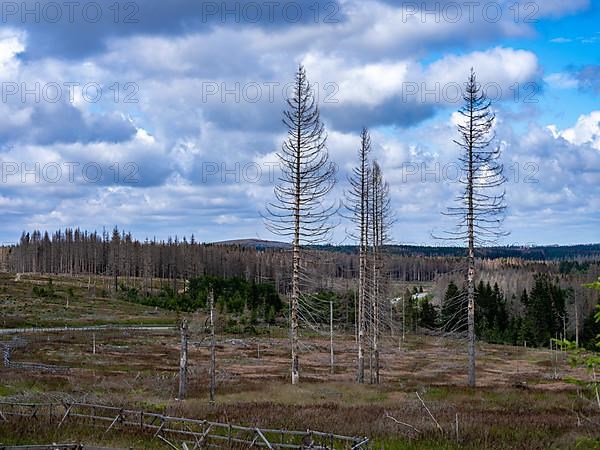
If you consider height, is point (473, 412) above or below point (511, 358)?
above

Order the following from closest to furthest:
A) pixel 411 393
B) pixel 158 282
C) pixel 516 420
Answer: pixel 516 420
pixel 411 393
pixel 158 282

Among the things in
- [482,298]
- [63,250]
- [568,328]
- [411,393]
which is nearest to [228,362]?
[411,393]

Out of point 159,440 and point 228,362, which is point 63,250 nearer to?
point 228,362

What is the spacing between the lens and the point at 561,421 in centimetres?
2056

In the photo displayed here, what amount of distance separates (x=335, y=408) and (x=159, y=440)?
8274 millimetres

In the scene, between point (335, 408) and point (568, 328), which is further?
point (568, 328)

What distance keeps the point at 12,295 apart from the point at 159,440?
9340cm

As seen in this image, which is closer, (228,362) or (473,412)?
(473,412)

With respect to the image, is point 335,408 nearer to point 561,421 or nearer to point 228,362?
point 561,421

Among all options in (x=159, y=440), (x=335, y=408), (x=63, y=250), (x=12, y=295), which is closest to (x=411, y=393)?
(x=335, y=408)

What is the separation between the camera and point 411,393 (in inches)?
1161

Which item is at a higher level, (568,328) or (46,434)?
(46,434)

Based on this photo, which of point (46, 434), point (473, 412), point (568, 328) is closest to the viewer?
point (46, 434)

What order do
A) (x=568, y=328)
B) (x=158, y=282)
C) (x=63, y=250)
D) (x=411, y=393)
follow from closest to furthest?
(x=411, y=393), (x=568, y=328), (x=158, y=282), (x=63, y=250)
